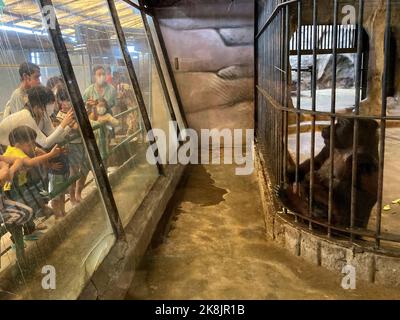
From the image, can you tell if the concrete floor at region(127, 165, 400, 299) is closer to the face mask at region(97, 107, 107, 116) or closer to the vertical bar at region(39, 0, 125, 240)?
the vertical bar at region(39, 0, 125, 240)

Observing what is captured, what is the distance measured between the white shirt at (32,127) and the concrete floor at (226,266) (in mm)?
1171

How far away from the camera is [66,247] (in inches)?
103

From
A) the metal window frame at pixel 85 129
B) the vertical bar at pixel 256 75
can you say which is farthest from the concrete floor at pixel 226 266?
the vertical bar at pixel 256 75

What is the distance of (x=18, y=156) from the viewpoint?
251 centimetres

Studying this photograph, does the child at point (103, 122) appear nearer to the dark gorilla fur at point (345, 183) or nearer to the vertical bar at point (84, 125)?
the vertical bar at point (84, 125)

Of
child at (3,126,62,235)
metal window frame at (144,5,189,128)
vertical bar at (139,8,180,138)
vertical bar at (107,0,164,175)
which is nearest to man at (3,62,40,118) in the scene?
child at (3,126,62,235)

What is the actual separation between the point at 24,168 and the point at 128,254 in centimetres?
96

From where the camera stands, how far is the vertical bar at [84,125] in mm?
2730

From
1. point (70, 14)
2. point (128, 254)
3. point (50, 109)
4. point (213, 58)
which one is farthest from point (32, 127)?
point (213, 58)

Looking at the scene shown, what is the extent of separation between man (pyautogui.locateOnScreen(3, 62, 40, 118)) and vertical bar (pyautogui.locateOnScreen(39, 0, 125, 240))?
0.17 metres

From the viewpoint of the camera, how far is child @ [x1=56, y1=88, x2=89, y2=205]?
288cm

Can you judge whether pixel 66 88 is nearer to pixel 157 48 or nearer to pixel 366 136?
pixel 366 136

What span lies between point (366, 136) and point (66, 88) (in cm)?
224

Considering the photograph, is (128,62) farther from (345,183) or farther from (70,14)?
(345,183)
